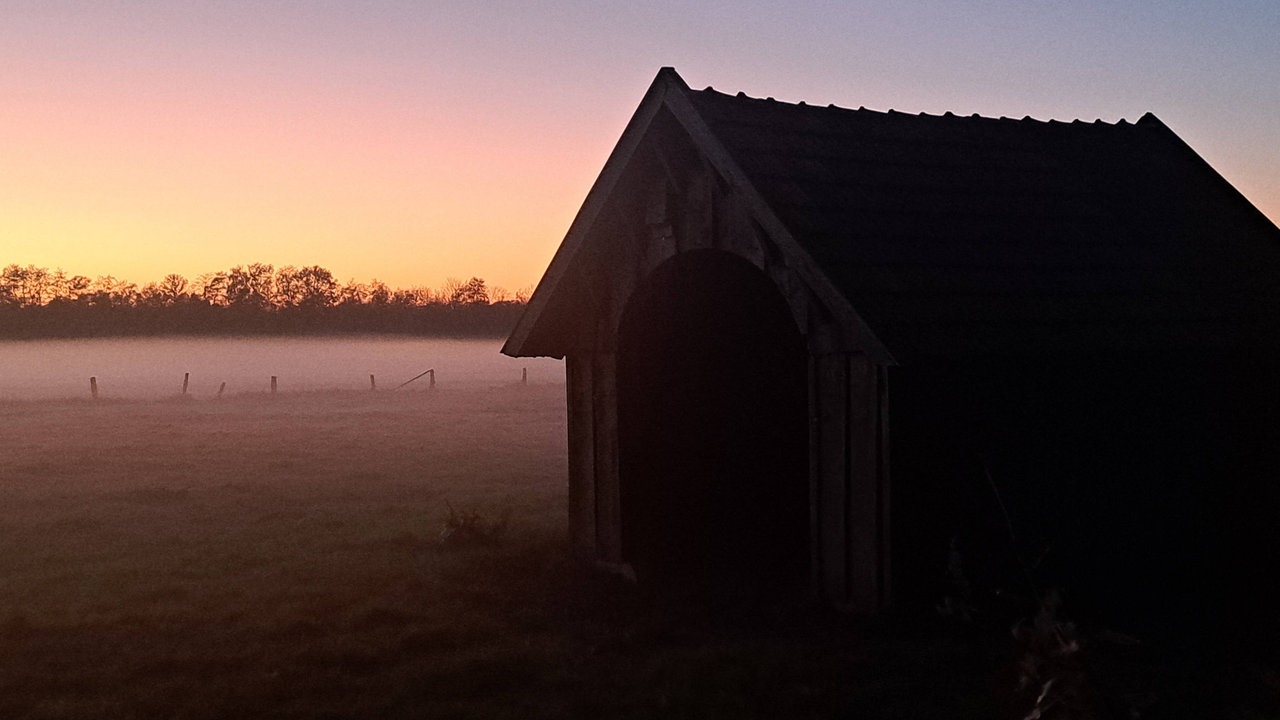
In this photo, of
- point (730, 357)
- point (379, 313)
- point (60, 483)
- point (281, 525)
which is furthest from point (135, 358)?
point (730, 357)

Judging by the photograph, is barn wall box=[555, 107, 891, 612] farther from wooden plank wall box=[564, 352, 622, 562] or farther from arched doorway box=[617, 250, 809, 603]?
arched doorway box=[617, 250, 809, 603]

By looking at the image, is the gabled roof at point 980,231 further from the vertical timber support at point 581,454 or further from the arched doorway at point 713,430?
the arched doorway at point 713,430

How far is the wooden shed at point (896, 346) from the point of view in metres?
8.16

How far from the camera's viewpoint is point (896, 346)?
7.41 metres

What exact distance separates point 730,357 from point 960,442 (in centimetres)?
294

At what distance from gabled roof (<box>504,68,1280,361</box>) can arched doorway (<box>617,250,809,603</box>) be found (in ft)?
4.01

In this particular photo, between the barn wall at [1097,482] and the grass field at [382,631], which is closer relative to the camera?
the grass field at [382,631]

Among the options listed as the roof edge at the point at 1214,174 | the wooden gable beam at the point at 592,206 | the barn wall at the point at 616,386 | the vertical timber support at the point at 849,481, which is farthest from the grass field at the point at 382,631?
the roof edge at the point at 1214,174

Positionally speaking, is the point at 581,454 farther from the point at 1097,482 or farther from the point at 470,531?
the point at 1097,482

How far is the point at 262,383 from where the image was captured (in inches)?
2340

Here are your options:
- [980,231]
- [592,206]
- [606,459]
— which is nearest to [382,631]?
[606,459]

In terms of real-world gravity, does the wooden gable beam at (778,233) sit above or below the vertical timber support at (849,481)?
above

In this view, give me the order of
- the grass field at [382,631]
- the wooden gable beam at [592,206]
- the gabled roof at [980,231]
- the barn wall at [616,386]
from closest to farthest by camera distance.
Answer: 1. the grass field at [382,631]
2. the gabled roof at [980,231]
3. the barn wall at [616,386]
4. the wooden gable beam at [592,206]

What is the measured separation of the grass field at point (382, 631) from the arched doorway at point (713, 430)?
967 millimetres
